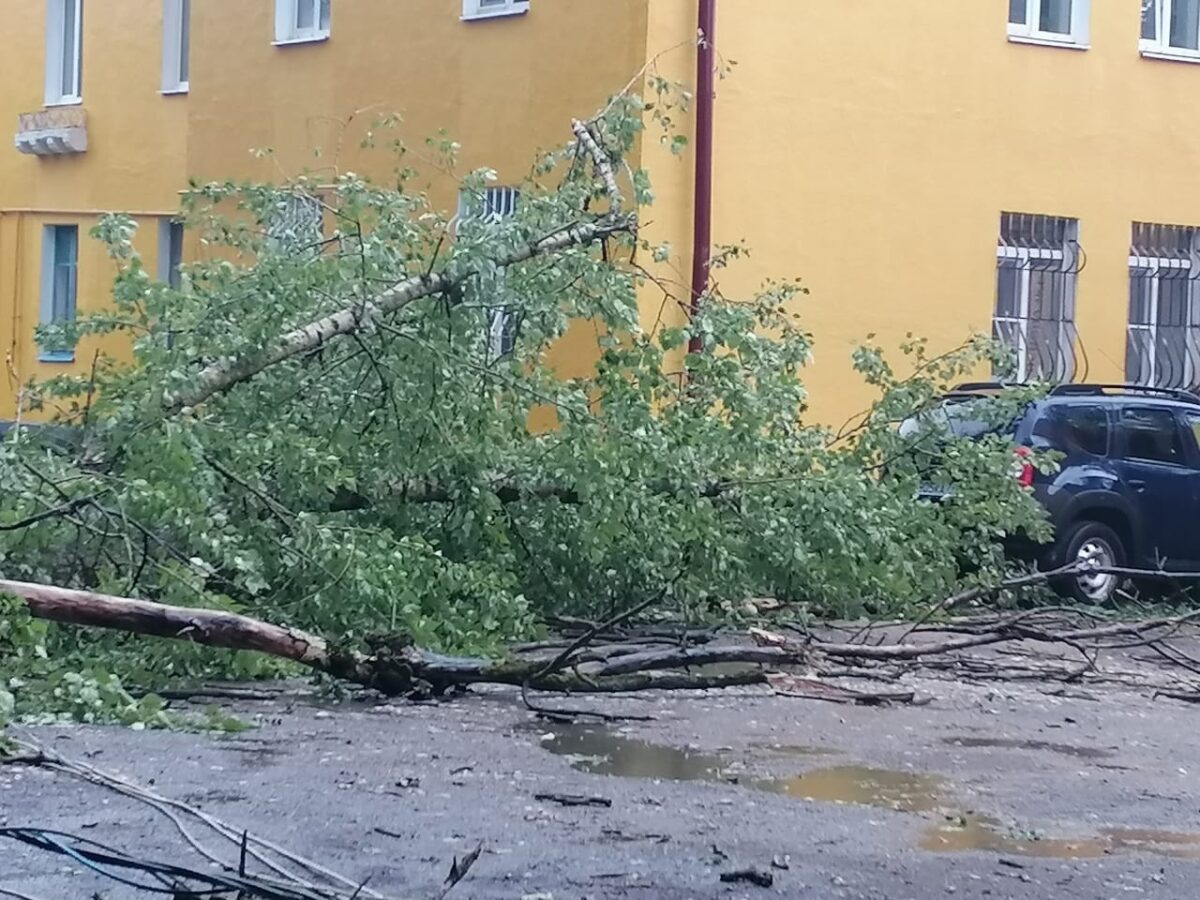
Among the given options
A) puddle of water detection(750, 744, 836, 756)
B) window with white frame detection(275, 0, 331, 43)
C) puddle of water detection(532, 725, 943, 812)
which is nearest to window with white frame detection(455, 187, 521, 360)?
puddle of water detection(532, 725, 943, 812)

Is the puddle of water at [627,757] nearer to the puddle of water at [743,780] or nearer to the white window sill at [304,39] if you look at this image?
the puddle of water at [743,780]

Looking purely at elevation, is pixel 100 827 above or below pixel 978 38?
below

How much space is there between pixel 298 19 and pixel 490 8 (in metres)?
3.00

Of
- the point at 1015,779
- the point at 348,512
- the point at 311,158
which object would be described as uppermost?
the point at 311,158

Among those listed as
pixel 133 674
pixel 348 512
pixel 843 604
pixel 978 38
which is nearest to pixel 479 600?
pixel 348 512

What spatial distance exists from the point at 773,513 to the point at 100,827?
6005 millimetres

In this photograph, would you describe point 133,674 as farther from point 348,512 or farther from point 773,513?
point 773,513

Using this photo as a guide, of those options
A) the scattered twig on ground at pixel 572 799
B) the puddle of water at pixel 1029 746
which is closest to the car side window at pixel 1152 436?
the puddle of water at pixel 1029 746

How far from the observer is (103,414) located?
10.8 m

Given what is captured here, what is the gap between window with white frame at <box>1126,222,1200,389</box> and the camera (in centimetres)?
1909

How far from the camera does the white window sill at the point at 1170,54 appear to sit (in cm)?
1883

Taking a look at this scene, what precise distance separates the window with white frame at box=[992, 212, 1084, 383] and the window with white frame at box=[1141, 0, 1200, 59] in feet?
6.63

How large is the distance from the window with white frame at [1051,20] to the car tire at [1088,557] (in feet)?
18.5

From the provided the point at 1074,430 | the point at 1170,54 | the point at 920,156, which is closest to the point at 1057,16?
the point at 1170,54
